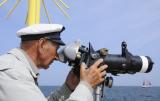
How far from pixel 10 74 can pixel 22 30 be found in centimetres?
52

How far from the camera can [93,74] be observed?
4.08 meters

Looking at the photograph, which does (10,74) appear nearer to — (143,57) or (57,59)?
→ (57,59)

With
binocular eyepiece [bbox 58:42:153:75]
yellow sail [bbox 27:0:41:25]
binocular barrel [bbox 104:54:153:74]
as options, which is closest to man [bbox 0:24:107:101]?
binocular eyepiece [bbox 58:42:153:75]

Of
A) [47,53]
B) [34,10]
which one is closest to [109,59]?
[47,53]

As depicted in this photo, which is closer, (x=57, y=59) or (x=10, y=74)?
(x=10, y=74)

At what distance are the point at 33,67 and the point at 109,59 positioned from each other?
0.84 metres

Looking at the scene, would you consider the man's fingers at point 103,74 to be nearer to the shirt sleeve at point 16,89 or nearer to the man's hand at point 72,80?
the man's hand at point 72,80

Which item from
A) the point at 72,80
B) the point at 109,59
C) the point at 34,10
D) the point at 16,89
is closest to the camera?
the point at 16,89

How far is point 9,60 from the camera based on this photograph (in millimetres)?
3875

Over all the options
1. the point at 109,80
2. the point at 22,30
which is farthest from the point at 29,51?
the point at 109,80

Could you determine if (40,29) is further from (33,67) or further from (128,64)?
(128,64)

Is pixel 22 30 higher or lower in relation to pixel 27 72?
higher

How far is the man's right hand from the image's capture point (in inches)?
159

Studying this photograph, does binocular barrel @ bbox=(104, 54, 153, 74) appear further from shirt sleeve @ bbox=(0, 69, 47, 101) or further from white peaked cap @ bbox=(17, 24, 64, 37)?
shirt sleeve @ bbox=(0, 69, 47, 101)
